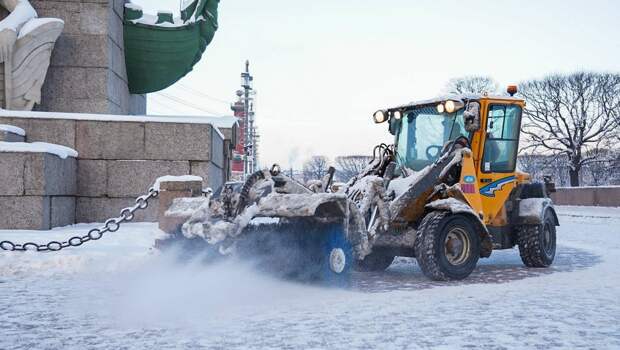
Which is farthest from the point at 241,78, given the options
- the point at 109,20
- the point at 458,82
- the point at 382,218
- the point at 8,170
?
the point at 382,218

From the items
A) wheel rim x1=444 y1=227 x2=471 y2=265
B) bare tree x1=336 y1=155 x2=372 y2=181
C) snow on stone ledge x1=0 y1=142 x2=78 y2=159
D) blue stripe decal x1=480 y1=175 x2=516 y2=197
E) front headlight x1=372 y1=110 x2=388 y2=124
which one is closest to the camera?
wheel rim x1=444 y1=227 x2=471 y2=265

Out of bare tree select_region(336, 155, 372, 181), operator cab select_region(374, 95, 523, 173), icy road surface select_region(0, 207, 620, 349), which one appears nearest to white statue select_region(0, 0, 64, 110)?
icy road surface select_region(0, 207, 620, 349)

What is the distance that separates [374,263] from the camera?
9.28 metres

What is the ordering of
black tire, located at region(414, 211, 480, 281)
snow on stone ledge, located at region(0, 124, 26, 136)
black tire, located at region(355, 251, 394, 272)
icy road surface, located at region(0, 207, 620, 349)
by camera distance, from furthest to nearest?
snow on stone ledge, located at region(0, 124, 26, 136) → black tire, located at region(355, 251, 394, 272) → black tire, located at region(414, 211, 480, 281) → icy road surface, located at region(0, 207, 620, 349)

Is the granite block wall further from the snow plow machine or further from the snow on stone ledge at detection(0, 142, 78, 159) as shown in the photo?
the snow plow machine

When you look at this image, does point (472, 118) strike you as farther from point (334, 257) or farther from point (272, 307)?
point (272, 307)

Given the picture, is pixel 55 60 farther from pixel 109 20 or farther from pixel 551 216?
pixel 551 216

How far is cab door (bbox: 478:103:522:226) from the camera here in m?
8.98

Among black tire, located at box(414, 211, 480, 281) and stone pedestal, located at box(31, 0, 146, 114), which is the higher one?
stone pedestal, located at box(31, 0, 146, 114)

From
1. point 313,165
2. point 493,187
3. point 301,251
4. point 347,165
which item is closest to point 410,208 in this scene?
point 493,187

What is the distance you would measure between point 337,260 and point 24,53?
8.98 m

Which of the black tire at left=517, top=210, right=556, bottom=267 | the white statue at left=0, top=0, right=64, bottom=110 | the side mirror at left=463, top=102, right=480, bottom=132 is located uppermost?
the white statue at left=0, top=0, right=64, bottom=110

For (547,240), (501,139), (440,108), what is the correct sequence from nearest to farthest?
(440,108) → (501,139) → (547,240)

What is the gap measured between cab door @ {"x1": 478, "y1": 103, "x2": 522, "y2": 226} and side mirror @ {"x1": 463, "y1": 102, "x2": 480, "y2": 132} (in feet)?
1.31
